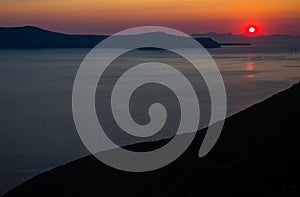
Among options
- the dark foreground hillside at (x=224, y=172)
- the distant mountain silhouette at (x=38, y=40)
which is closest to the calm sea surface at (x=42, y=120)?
the dark foreground hillside at (x=224, y=172)

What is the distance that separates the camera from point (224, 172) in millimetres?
12336

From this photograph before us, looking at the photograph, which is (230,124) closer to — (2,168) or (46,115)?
(2,168)

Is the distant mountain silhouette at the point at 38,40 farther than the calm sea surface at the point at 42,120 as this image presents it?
Yes

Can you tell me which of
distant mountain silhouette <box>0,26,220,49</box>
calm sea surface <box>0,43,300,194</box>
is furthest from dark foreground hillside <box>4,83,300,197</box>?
distant mountain silhouette <box>0,26,220,49</box>

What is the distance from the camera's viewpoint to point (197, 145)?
17.0 metres

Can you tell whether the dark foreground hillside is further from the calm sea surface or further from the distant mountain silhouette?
the distant mountain silhouette

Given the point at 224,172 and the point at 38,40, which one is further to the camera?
the point at 38,40

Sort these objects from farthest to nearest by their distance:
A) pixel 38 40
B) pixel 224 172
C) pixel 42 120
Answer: pixel 38 40 < pixel 42 120 < pixel 224 172

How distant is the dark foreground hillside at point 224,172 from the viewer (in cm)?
1122

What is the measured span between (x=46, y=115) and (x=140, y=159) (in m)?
19.5

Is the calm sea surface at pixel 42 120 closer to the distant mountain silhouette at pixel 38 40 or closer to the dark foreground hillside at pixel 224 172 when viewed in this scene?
the dark foreground hillside at pixel 224 172

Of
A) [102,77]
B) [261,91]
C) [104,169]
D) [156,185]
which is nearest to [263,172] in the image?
[156,185]

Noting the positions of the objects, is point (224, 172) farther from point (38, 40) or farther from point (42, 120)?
point (38, 40)

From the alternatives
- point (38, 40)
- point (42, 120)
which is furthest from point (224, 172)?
point (38, 40)
